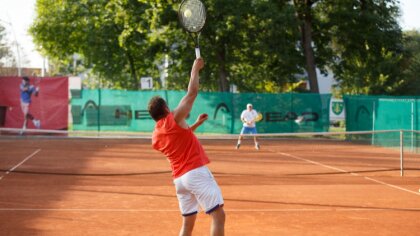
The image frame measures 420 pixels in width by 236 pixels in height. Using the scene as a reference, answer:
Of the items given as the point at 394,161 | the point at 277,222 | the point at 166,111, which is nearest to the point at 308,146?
the point at 394,161

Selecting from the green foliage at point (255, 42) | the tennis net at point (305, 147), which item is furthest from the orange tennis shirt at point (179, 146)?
the green foliage at point (255, 42)

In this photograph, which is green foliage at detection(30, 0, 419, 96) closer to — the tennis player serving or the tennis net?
the tennis net

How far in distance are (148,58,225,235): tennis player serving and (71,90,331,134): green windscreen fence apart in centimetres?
2342

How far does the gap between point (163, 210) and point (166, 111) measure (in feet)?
13.8

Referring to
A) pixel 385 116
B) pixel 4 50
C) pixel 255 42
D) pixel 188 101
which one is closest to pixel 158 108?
pixel 188 101

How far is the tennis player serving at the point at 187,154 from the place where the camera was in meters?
5.61

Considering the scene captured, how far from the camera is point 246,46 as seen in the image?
33.4 metres

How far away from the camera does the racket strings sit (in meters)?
7.13

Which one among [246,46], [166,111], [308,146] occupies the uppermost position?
[246,46]

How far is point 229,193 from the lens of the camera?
11.5 m

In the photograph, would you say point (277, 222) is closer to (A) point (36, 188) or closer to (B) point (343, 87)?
(A) point (36, 188)

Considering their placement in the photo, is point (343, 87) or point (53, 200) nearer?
point (53, 200)

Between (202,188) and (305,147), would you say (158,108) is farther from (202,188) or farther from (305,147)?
(305,147)

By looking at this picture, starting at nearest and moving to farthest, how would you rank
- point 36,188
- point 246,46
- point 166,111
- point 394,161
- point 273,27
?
point 166,111
point 36,188
point 394,161
point 273,27
point 246,46
